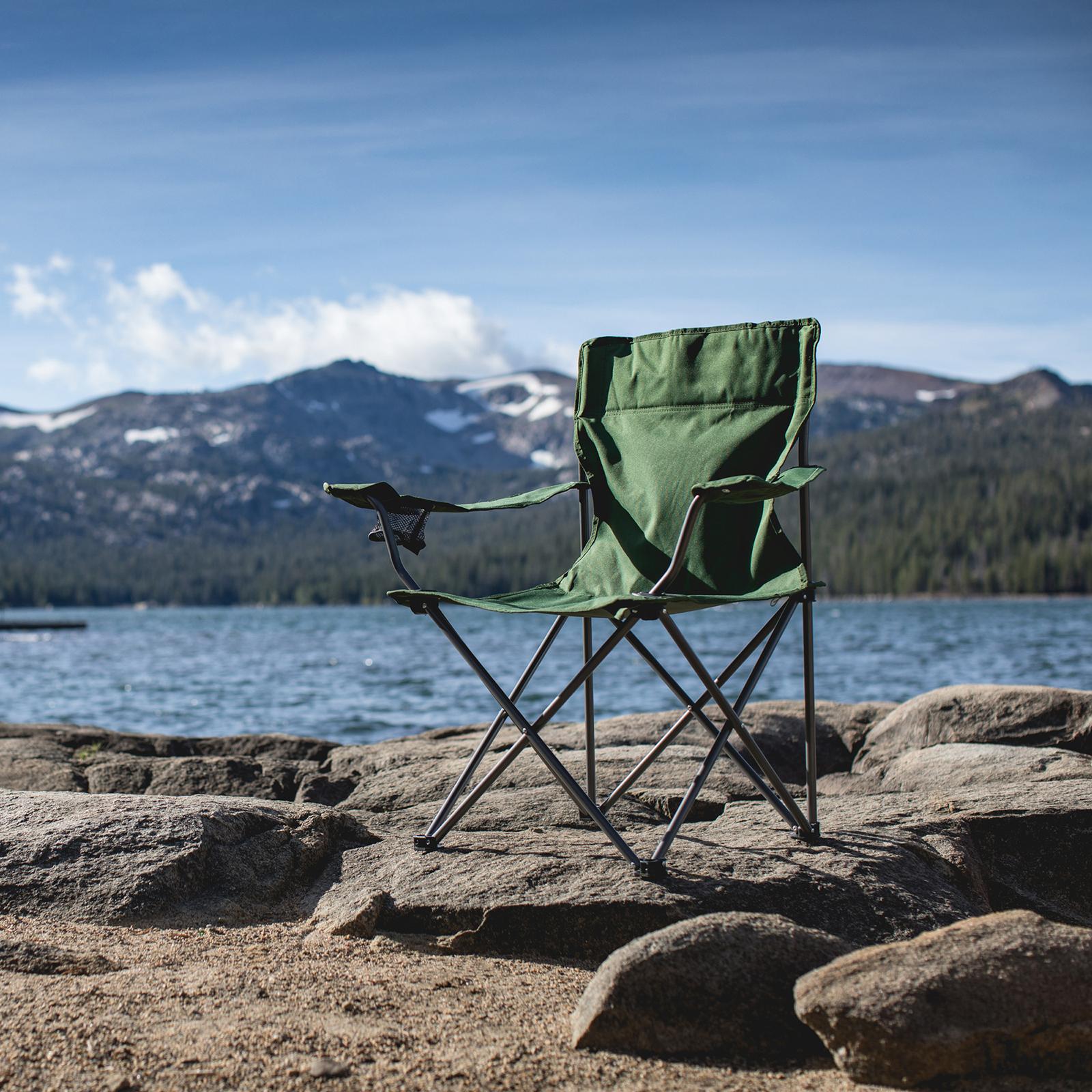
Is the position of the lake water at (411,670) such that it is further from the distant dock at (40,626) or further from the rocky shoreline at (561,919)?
the rocky shoreline at (561,919)

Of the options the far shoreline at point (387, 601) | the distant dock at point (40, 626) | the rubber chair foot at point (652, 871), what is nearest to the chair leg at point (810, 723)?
the rubber chair foot at point (652, 871)

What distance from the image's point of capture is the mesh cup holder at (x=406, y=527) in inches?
136

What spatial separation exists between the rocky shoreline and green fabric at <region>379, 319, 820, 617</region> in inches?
30.1

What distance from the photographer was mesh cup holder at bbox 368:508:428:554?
3.46 m

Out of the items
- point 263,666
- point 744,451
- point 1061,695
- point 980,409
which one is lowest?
point 263,666

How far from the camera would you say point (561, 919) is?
2822mm

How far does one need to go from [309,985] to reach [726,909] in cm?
100

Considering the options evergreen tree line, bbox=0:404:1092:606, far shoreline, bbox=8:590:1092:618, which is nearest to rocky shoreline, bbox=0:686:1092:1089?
far shoreline, bbox=8:590:1092:618

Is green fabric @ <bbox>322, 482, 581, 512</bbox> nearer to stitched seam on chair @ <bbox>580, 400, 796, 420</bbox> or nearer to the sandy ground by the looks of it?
stitched seam on chair @ <bbox>580, 400, 796, 420</bbox>

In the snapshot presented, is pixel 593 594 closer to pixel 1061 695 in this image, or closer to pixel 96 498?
pixel 1061 695

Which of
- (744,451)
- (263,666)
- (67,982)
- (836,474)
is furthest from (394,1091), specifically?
(836,474)

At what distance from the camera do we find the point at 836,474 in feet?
411

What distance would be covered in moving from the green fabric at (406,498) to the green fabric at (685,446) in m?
0.28

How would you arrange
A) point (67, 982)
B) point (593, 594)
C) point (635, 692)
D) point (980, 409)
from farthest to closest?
point (980, 409), point (635, 692), point (593, 594), point (67, 982)
